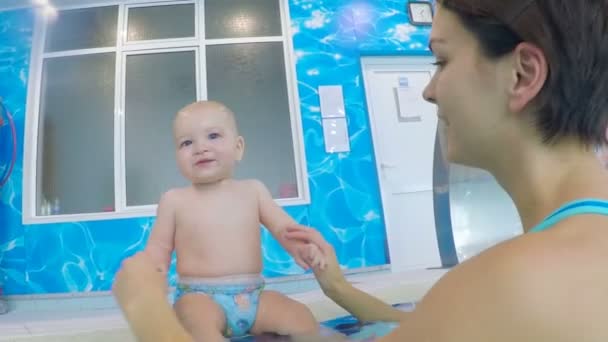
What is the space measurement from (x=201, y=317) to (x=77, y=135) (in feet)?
11.5

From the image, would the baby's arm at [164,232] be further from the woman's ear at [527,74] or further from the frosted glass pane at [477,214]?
the frosted glass pane at [477,214]

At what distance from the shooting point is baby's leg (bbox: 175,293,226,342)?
763mm

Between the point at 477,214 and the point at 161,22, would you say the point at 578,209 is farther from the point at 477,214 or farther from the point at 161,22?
the point at 161,22

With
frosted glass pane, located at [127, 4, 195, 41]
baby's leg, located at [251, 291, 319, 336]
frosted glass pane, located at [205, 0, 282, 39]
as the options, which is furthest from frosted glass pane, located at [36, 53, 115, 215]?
baby's leg, located at [251, 291, 319, 336]

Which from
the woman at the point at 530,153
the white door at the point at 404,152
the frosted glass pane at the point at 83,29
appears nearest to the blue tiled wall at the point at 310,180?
the white door at the point at 404,152

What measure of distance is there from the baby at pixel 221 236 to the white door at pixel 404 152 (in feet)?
9.30

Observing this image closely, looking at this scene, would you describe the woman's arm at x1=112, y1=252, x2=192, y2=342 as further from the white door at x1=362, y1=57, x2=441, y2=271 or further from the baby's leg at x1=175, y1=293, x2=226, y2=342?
the white door at x1=362, y1=57, x2=441, y2=271

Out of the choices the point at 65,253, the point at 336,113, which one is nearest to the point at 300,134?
the point at 336,113

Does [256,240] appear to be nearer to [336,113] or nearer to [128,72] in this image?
[336,113]

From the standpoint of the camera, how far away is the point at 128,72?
3.77 metres

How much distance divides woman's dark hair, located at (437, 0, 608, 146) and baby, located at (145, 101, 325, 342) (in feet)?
1.79

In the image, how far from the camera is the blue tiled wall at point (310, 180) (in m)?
3.49

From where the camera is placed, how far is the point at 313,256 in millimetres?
865

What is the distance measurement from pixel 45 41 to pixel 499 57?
4.36 meters
